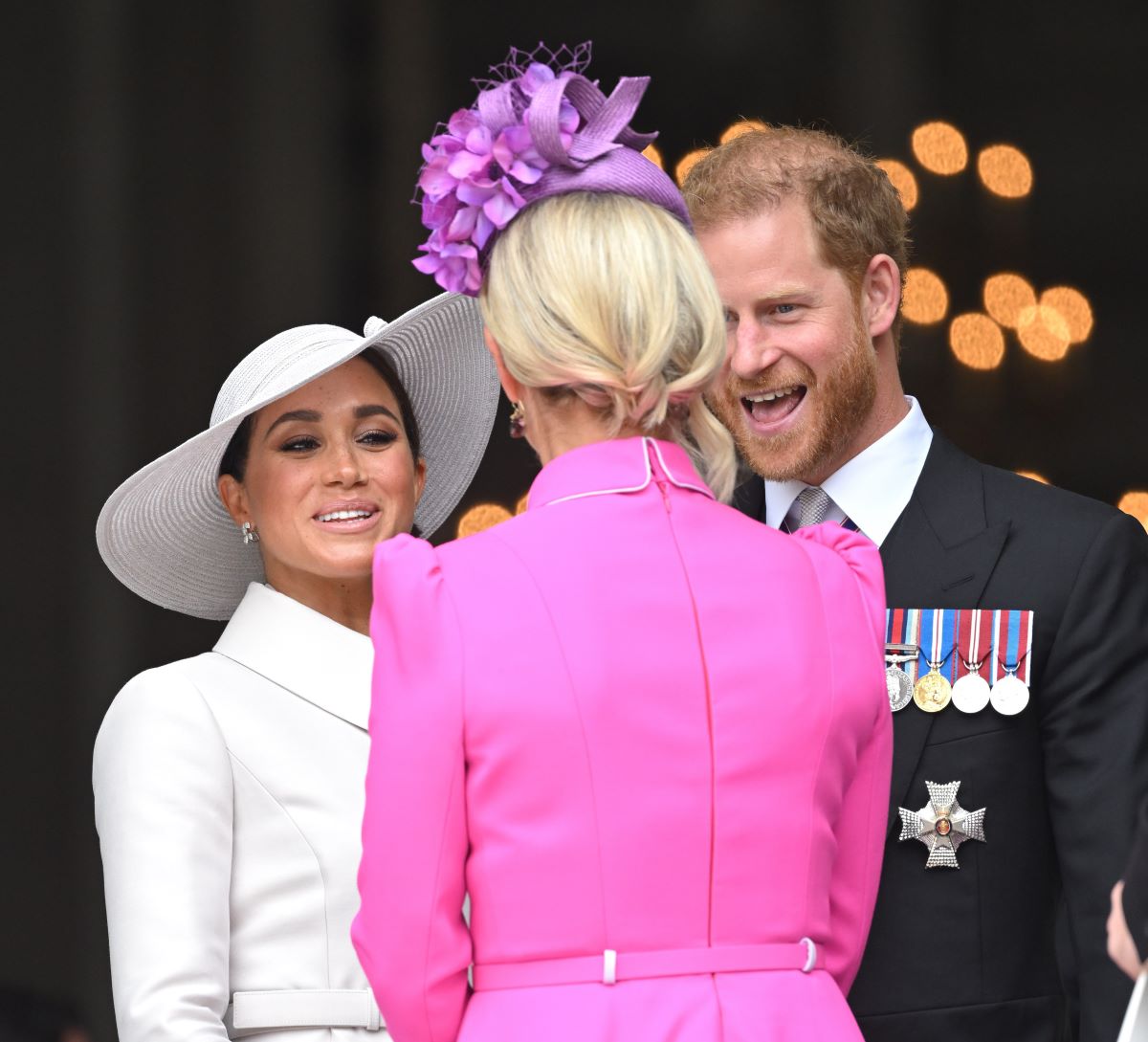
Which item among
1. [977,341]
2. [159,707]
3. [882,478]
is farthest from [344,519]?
[977,341]

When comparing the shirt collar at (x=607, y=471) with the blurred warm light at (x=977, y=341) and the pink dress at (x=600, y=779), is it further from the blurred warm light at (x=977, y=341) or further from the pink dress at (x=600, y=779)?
the blurred warm light at (x=977, y=341)

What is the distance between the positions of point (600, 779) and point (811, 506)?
3.45ft

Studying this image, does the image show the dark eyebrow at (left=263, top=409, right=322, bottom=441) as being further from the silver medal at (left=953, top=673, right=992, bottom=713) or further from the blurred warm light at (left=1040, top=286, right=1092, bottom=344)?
the blurred warm light at (left=1040, top=286, right=1092, bottom=344)

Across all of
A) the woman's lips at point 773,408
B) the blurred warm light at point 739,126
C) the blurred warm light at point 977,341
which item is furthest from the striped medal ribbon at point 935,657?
the blurred warm light at point 977,341

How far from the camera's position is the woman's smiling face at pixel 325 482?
272 cm

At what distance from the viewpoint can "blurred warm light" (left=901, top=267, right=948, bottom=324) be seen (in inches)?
194

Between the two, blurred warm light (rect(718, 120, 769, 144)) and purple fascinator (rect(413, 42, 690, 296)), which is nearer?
purple fascinator (rect(413, 42, 690, 296))

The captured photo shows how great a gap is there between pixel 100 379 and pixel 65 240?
12.5 inches

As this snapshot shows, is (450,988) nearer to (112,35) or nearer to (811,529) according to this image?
(811,529)

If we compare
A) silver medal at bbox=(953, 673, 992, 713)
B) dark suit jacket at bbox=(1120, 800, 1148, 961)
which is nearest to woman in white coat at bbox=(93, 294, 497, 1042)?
silver medal at bbox=(953, 673, 992, 713)

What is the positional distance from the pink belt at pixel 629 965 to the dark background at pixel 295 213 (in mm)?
2900

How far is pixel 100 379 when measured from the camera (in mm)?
4547

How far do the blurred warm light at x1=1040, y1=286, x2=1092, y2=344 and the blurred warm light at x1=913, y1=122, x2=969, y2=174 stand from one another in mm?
393

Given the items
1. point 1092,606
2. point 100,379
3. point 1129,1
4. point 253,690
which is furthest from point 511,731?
point 1129,1
